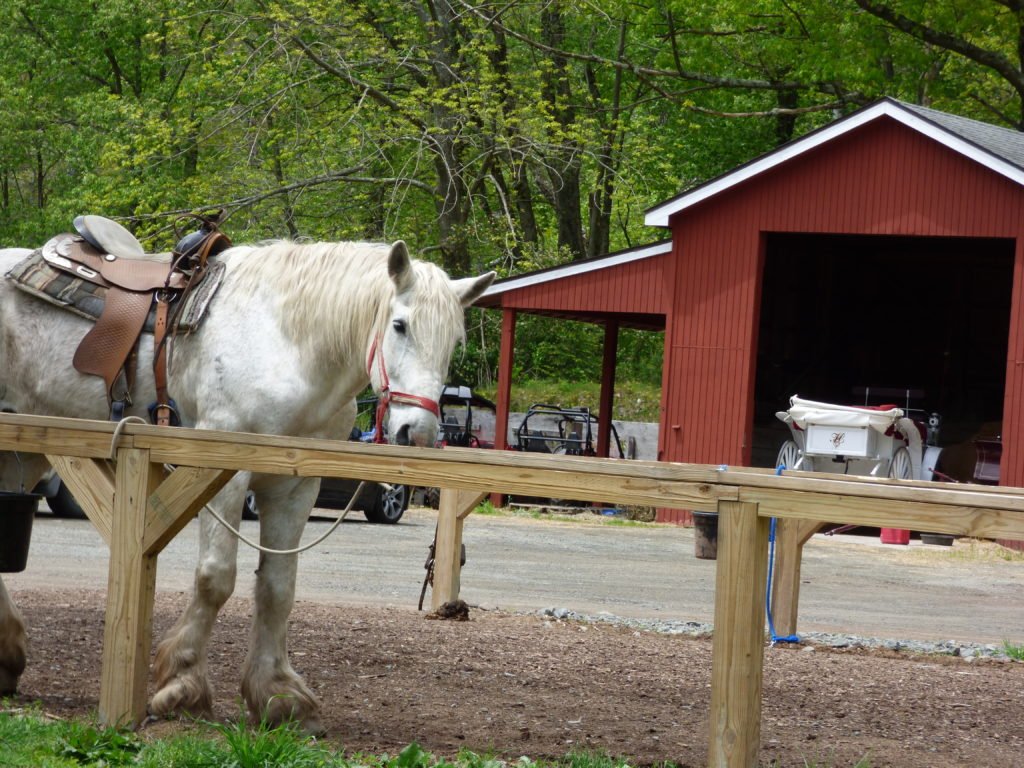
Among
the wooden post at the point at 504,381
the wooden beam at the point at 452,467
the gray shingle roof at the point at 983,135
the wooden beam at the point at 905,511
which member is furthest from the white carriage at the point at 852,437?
the wooden beam at the point at 905,511

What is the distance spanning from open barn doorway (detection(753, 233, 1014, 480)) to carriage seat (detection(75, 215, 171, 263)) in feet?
64.5

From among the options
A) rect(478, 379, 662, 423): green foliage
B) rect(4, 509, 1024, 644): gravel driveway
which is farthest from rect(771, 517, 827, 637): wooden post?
rect(478, 379, 662, 423): green foliage

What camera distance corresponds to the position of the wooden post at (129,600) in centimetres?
502

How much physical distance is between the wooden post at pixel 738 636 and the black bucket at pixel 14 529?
306 centimetres

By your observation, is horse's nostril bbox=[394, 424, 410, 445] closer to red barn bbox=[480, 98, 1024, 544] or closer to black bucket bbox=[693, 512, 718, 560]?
black bucket bbox=[693, 512, 718, 560]

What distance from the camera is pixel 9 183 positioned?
4447cm

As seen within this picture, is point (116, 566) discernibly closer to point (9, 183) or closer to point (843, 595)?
point (843, 595)

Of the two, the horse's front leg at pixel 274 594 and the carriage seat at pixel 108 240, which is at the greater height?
the carriage seat at pixel 108 240

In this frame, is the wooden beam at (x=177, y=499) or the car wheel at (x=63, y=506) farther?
the car wheel at (x=63, y=506)

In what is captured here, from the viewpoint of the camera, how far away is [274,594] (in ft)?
17.9

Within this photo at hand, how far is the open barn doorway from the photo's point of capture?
85.2 feet

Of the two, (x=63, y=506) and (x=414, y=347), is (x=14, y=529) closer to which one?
(x=414, y=347)

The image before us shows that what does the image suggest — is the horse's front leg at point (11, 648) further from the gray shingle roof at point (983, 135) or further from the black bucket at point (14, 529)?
the gray shingle roof at point (983, 135)

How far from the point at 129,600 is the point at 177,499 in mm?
441
